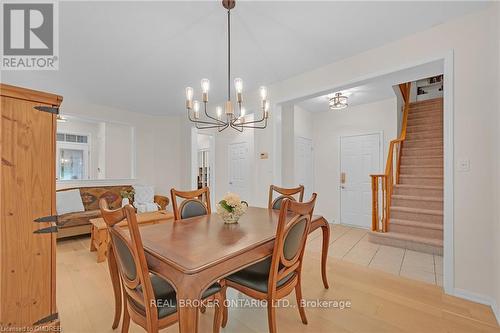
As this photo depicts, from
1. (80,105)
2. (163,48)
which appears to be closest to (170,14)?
(163,48)

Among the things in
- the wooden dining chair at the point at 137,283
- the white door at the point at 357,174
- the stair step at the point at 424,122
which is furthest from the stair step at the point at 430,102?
the wooden dining chair at the point at 137,283

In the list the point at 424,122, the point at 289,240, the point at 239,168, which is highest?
the point at 424,122

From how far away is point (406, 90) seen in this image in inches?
216

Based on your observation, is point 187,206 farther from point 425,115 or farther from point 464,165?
point 425,115

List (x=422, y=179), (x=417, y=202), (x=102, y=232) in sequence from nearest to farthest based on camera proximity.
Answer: (x=102, y=232) → (x=417, y=202) → (x=422, y=179)

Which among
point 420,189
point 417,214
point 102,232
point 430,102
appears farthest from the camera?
point 430,102

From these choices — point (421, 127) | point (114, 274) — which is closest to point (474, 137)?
point (114, 274)

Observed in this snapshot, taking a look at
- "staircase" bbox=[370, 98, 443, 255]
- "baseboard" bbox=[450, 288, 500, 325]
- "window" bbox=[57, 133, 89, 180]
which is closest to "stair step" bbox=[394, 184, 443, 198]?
"staircase" bbox=[370, 98, 443, 255]

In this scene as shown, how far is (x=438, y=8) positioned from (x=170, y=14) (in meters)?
2.39

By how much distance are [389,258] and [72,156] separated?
27.7ft

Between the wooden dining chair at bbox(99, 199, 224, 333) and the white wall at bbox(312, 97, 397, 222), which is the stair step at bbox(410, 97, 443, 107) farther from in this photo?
the wooden dining chair at bbox(99, 199, 224, 333)

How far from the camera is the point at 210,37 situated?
95.1 inches

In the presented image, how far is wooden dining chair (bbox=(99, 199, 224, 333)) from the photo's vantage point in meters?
1.16

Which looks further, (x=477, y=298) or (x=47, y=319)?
(x=477, y=298)
